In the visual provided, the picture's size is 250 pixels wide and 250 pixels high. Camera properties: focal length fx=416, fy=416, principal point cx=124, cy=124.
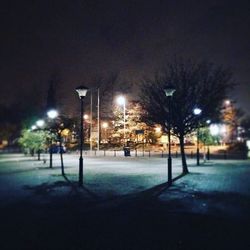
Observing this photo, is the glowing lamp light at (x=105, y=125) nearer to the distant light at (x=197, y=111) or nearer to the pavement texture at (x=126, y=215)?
the distant light at (x=197, y=111)

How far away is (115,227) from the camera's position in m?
9.63

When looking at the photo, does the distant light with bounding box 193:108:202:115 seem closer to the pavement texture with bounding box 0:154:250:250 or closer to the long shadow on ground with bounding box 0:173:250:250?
the pavement texture with bounding box 0:154:250:250

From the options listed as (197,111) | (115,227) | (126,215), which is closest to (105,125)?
(197,111)

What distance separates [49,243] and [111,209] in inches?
160

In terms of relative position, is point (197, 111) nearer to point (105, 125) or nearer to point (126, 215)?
point (126, 215)

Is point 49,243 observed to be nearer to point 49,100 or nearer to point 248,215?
point 248,215

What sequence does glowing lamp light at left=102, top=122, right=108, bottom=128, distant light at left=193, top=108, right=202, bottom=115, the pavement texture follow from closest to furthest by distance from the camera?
1. the pavement texture
2. distant light at left=193, top=108, right=202, bottom=115
3. glowing lamp light at left=102, top=122, right=108, bottom=128

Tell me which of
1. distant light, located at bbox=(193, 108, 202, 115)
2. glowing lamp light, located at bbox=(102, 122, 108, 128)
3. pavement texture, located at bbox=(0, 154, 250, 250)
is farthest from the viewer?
glowing lamp light, located at bbox=(102, 122, 108, 128)

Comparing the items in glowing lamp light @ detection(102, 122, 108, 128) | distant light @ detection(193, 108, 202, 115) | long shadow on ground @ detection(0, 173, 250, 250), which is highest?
glowing lamp light @ detection(102, 122, 108, 128)

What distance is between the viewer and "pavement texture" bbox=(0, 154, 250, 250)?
27.2 ft

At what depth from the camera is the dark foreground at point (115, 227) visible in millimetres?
8070

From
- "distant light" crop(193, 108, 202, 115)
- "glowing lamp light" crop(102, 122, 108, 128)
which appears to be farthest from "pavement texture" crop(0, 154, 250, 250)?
"glowing lamp light" crop(102, 122, 108, 128)

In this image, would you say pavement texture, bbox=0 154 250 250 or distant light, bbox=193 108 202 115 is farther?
distant light, bbox=193 108 202 115

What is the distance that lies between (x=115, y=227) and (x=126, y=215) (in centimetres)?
152
